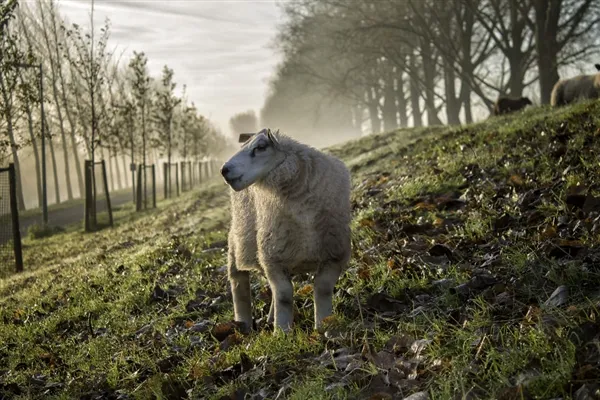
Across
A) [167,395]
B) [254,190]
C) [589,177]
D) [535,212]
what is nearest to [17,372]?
[167,395]

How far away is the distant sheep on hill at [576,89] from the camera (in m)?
13.9

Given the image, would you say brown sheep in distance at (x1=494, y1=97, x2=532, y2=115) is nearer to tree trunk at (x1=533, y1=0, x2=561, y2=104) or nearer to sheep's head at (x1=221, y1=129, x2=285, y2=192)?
tree trunk at (x1=533, y1=0, x2=561, y2=104)

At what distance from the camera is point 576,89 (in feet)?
47.8

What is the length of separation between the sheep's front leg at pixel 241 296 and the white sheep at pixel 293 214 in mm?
638

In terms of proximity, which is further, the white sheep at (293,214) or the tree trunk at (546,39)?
the tree trunk at (546,39)

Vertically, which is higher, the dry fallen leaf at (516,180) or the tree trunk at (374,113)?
the tree trunk at (374,113)

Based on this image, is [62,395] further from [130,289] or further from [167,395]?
[130,289]

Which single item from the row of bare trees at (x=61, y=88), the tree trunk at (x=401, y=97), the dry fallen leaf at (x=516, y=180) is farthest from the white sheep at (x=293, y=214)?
the tree trunk at (x=401, y=97)

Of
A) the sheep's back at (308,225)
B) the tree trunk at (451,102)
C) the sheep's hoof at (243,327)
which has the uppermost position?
the tree trunk at (451,102)

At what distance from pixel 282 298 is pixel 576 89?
12.6 meters

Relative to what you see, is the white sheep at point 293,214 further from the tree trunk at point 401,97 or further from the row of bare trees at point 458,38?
the tree trunk at point 401,97

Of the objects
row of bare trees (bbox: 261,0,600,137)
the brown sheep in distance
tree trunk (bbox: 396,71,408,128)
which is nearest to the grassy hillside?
the brown sheep in distance

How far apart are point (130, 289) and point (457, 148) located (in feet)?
19.3

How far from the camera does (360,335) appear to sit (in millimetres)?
4109
